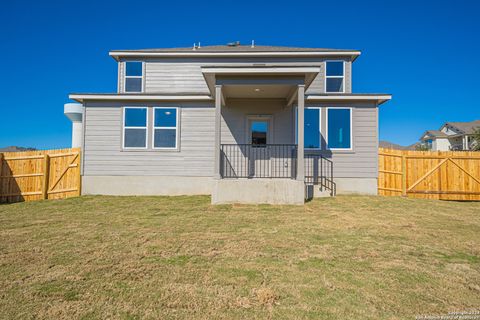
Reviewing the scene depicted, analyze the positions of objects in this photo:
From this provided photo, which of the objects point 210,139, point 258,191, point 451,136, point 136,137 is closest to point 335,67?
point 210,139

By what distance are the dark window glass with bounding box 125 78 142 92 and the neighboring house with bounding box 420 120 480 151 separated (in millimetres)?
37575

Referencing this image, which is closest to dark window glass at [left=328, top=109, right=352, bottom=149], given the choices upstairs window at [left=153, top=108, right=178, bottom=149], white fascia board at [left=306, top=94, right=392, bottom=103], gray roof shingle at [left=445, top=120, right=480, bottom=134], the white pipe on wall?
white fascia board at [left=306, top=94, right=392, bottom=103]

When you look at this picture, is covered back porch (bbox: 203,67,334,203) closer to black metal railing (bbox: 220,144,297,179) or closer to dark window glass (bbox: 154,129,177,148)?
black metal railing (bbox: 220,144,297,179)

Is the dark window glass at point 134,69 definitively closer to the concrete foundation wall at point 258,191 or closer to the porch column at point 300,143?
the concrete foundation wall at point 258,191

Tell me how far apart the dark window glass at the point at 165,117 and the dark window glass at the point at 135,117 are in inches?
19.1

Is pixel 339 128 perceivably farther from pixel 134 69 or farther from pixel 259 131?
pixel 134 69

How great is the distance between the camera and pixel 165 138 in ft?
31.5

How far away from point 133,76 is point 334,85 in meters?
8.79

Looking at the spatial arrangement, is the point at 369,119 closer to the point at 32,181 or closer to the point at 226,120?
the point at 226,120

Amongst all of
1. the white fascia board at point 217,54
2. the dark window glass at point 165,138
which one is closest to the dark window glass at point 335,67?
the white fascia board at point 217,54

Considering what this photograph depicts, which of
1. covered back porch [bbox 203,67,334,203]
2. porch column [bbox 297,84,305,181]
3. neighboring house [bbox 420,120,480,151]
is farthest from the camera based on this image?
neighboring house [bbox 420,120,480,151]

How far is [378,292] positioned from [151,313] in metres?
2.26

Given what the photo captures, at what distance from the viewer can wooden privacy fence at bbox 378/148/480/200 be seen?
30.4 feet

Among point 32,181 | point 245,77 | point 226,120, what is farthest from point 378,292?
point 32,181
